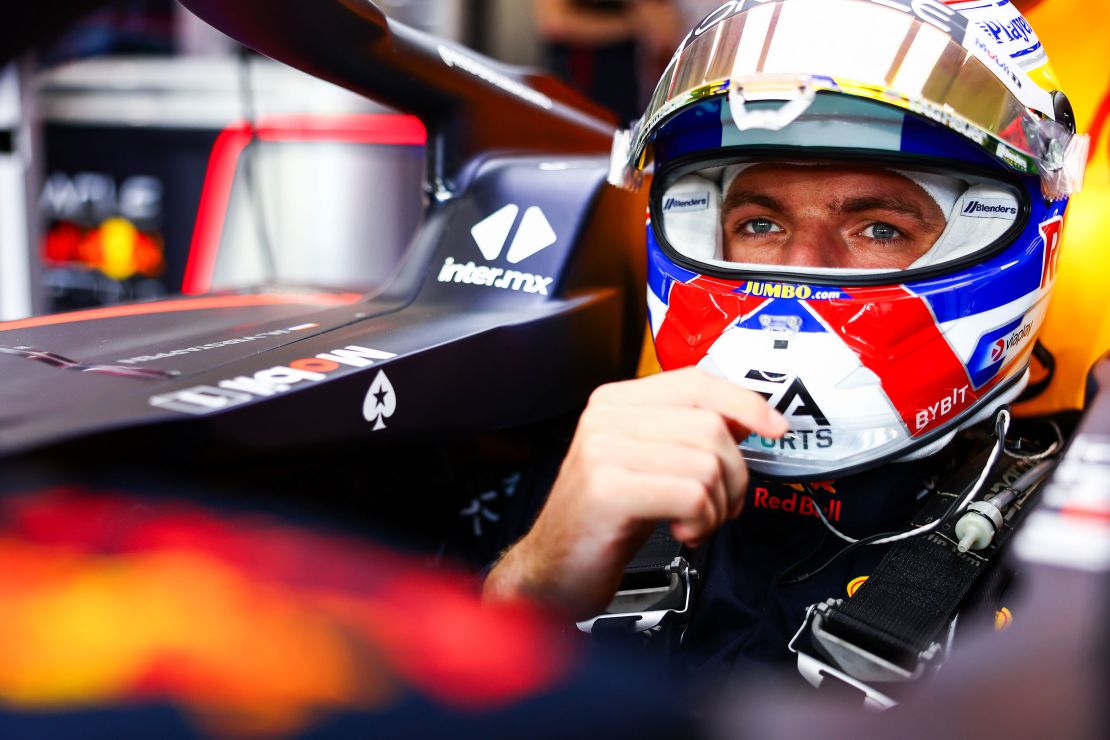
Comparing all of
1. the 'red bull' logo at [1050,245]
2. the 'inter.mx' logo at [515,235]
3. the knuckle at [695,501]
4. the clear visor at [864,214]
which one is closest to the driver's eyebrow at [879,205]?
the clear visor at [864,214]

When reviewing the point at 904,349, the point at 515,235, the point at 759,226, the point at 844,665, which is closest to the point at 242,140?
the point at 515,235

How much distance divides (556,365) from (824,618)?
435 millimetres

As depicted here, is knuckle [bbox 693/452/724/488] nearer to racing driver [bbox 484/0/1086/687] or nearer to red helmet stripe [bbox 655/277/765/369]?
racing driver [bbox 484/0/1086/687]

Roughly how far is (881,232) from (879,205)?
1.3 inches

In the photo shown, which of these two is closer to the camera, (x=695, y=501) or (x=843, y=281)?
(x=695, y=501)

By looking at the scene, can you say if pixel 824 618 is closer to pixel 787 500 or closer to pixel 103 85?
pixel 787 500

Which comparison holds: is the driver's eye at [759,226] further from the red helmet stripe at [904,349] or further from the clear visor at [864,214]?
the red helmet stripe at [904,349]

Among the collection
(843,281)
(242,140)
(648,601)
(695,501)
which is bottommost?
(648,601)

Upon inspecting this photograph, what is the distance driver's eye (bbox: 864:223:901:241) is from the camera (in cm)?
98

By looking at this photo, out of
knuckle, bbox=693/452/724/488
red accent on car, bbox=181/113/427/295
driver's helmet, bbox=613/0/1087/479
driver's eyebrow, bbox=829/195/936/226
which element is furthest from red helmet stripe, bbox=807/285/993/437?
red accent on car, bbox=181/113/427/295

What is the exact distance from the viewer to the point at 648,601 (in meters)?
0.89

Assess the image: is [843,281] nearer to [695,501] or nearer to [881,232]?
[881,232]

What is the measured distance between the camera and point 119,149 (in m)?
3.15

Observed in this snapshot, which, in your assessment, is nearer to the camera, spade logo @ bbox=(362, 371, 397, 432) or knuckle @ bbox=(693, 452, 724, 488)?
knuckle @ bbox=(693, 452, 724, 488)
